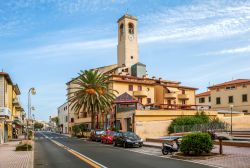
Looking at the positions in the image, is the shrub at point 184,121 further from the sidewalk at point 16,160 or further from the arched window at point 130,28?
the arched window at point 130,28

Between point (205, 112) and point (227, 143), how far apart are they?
25.3m

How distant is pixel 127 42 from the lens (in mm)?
85625

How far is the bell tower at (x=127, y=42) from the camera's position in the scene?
281ft

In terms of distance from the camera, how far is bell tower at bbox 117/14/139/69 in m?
85.6

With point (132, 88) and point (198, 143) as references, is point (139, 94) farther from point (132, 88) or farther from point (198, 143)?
point (198, 143)

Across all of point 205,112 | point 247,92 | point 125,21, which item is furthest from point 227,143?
point 125,21

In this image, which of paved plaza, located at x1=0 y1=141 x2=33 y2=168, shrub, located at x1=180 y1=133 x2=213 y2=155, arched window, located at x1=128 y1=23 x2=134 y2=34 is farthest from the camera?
arched window, located at x1=128 y1=23 x2=134 y2=34

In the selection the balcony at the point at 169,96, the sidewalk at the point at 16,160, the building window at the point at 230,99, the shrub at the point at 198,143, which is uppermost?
the balcony at the point at 169,96

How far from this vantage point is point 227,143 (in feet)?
86.4

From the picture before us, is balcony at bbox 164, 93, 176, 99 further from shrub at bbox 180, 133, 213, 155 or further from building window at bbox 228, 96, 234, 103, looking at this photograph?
shrub at bbox 180, 133, 213, 155

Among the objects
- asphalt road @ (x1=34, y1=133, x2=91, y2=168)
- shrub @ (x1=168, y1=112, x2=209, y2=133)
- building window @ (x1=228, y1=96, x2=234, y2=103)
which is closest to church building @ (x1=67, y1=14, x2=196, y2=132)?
shrub @ (x1=168, y1=112, x2=209, y2=133)

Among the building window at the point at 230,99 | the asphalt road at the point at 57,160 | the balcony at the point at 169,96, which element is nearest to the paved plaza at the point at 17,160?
the asphalt road at the point at 57,160

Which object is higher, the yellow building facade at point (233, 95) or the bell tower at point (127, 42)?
the bell tower at point (127, 42)

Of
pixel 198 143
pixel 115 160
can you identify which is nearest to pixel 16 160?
pixel 115 160
